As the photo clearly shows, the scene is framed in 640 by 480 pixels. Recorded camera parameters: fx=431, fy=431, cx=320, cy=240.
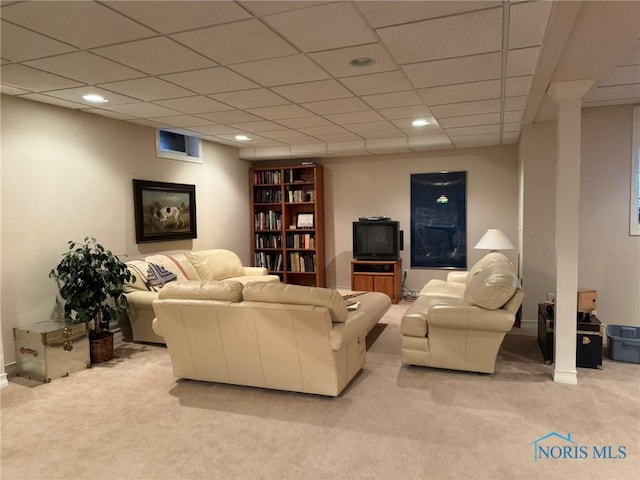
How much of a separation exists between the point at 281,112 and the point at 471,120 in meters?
2.05

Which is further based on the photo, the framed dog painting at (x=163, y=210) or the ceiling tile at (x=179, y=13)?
the framed dog painting at (x=163, y=210)

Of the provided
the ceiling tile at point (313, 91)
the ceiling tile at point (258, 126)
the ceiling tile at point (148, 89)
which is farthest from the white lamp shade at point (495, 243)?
the ceiling tile at point (148, 89)

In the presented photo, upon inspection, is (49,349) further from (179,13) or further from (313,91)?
(313,91)

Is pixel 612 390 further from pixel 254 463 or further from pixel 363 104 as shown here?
pixel 363 104

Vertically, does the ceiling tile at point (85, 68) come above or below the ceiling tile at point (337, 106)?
below

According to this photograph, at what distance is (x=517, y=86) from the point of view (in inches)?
134

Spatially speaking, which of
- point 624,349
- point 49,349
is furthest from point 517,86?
point 49,349

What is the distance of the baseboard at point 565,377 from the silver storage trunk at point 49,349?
3969mm

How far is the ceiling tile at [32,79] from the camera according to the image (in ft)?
9.89

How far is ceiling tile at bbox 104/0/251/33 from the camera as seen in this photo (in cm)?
208

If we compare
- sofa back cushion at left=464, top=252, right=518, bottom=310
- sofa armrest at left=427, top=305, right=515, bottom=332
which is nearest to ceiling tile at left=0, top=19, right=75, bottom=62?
sofa armrest at left=427, top=305, right=515, bottom=332

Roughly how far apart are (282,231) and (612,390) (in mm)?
5017

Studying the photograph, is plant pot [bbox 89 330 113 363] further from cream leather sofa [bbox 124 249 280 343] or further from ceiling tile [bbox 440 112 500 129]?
ceiling tile [bbox 440 112 500 129]

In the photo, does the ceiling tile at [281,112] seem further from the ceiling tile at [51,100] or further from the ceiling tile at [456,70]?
the ceiling tile at [51,100]
